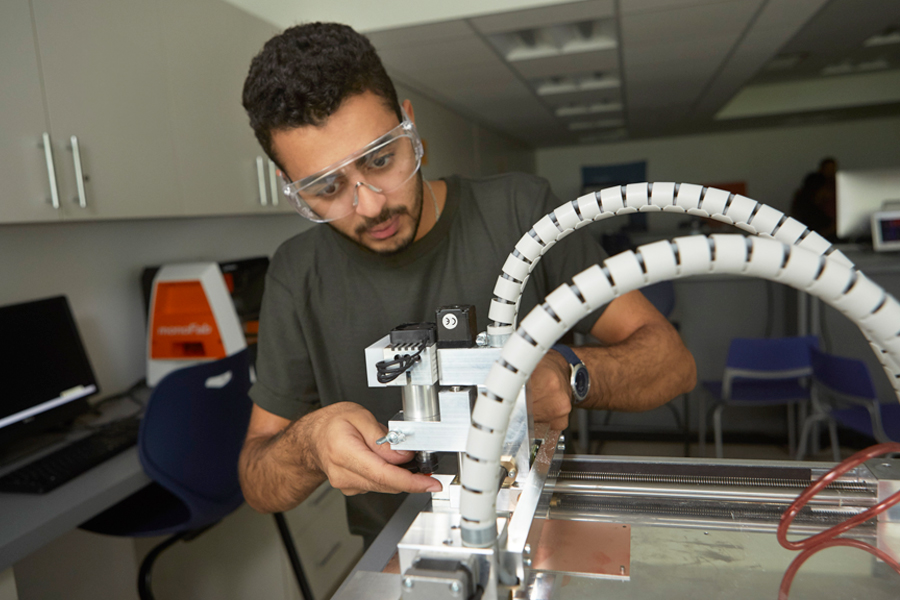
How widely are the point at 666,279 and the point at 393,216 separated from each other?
0.67m

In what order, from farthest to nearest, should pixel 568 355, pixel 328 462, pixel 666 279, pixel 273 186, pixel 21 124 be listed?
pixel 273 186 < pixel 21 124 < pixel 568 355 < pixel 328 462 < pixel 666 279

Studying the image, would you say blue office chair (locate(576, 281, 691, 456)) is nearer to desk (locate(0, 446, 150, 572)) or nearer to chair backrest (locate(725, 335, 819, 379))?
chair backrest (locate(725, 335, 819, 379))

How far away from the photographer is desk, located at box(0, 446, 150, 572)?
47.6 inches

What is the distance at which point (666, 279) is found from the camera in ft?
1.24

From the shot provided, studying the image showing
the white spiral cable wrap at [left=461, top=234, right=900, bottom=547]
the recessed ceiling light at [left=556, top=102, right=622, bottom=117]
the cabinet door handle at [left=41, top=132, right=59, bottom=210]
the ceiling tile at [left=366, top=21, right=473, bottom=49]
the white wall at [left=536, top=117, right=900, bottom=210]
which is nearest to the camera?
the white spiral cable wrap at [left=461, top=234, right=900, bottom=547]

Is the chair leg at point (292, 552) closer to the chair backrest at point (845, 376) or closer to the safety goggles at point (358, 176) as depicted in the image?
the safety goggles at point (358, 176)

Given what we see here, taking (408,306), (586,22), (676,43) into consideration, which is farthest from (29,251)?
(676,43)

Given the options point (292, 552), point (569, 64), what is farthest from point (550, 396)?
point (569, 64)

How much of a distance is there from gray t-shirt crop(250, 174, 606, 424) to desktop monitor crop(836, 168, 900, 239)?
131 inches

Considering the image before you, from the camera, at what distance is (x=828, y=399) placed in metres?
3.36

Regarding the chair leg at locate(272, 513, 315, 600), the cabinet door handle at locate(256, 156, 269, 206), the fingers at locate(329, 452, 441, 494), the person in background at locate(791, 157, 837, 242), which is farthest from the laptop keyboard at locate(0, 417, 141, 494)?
the person in background at locate(791, 157, 837, 242)

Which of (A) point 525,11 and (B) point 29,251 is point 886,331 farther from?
(A) point 525,11

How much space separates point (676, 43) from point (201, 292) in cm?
293

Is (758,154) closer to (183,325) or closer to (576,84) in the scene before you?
(576,84)
